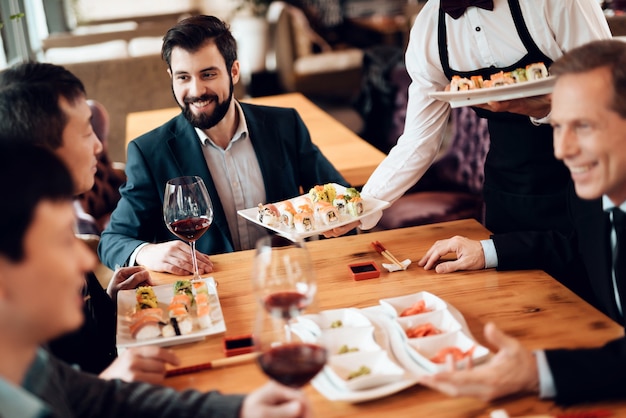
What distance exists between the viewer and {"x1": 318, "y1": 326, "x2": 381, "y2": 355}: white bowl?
1526mm

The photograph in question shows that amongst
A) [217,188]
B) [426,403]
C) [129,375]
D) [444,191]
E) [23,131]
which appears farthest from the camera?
[444,191]

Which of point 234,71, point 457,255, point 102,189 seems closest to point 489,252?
point 457,255

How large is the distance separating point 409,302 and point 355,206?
635 millimetres

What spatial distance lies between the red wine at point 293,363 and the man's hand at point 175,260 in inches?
38.3

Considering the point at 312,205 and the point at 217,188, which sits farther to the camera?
the point at 217,188

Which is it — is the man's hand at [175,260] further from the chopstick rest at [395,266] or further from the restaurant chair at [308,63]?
the restaurant chair at [308,63]

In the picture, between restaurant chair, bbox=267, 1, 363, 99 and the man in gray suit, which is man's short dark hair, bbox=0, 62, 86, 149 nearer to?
the man in gray suit

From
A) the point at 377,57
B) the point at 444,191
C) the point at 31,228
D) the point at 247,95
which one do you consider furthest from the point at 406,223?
the point at 247,95

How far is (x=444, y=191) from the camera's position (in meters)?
4.31

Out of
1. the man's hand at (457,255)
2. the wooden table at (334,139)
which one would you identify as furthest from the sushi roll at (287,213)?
the wooden table at (334,139)

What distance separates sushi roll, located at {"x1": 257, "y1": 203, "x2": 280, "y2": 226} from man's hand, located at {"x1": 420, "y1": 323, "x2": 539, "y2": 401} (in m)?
1.05

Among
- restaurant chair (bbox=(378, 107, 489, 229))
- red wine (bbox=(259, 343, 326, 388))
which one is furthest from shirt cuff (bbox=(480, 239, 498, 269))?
restaurant chair (bbox=(378, 107, 489, 229))

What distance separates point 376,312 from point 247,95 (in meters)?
8.02

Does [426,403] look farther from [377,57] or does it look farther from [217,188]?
[377,57]
